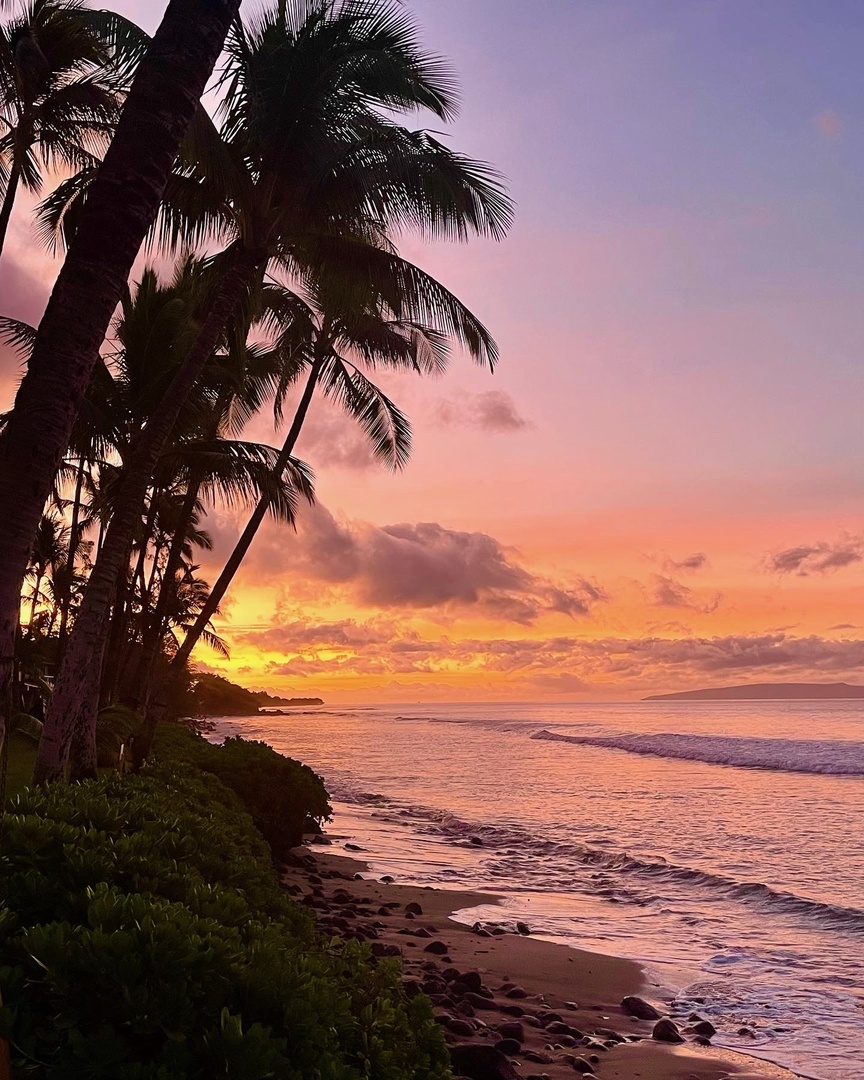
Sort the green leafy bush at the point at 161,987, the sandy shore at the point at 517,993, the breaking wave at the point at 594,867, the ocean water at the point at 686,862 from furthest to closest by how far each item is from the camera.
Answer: the breaking wave at the point at 594,867
the ocean water at the point at 686,862
the sandy shore at the point at 517,993
the green leafy bush at the point at 161,987

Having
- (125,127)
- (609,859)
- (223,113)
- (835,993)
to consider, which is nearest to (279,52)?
(223,113)

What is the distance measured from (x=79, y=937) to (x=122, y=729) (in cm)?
1142

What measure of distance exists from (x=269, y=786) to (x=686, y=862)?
6926 millimetres

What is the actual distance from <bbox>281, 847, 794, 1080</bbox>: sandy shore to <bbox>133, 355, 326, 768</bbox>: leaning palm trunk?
3.04 metres

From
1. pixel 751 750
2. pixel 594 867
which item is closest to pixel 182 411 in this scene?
pixel 594 867

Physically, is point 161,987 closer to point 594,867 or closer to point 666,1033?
Result: point 666,1033

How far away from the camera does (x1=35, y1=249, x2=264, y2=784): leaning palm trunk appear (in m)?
8.24

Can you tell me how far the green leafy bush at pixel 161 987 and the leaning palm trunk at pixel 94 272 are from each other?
834mm

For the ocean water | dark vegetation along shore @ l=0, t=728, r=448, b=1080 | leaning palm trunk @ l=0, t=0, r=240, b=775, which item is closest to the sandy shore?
the ocean water

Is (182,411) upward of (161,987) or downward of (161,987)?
upward

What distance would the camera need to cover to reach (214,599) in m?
14.8

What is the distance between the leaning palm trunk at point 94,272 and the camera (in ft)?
10.5

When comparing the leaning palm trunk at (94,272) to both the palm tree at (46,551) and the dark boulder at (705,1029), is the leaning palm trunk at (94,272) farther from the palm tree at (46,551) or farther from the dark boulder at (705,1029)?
the palm tree at (46,551)

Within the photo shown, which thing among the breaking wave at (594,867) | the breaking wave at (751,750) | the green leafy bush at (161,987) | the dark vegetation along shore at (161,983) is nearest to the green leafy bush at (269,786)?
the breaking wave at (594,867)
